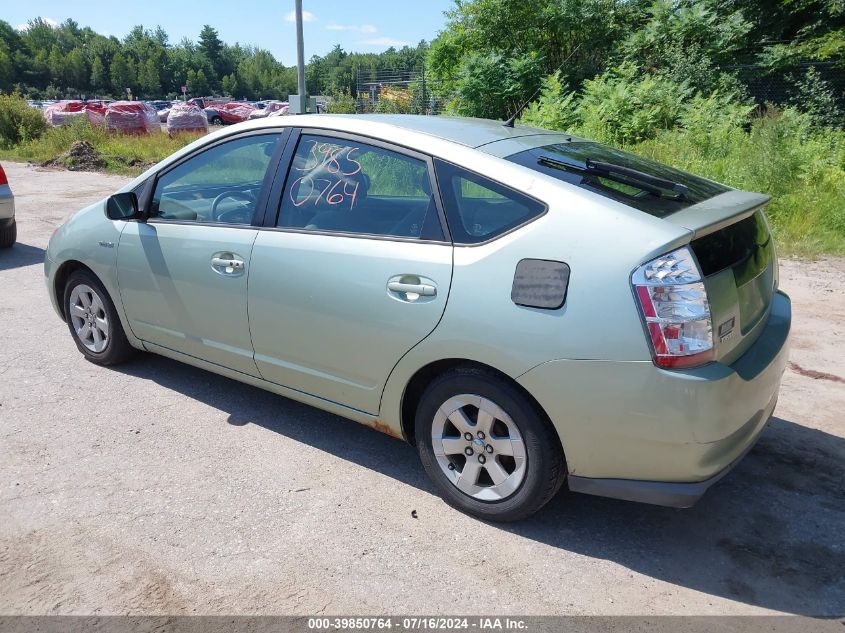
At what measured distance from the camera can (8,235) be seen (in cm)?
875

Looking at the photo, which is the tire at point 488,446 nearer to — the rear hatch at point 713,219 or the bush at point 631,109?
the rear hatch at point 713,219

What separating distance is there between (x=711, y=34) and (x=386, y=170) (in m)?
15.8

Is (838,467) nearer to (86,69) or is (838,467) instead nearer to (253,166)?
(253,166)

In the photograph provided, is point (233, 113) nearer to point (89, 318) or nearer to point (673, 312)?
point (89, 318)

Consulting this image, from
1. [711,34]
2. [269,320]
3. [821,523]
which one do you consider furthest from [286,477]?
[711,34]

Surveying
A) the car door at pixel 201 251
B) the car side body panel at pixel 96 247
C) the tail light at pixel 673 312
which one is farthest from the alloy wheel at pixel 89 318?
the tail light at pixel 673 312

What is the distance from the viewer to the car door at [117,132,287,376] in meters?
3.81

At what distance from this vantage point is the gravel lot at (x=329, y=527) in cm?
272

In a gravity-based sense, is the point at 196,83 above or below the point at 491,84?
below

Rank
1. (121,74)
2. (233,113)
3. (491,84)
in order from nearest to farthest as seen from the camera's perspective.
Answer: (491,84) < (233,113) < (121,74)

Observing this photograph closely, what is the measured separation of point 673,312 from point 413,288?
1.10m

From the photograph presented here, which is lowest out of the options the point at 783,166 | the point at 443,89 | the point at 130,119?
the point at 130,119

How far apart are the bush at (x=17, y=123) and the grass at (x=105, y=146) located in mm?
610

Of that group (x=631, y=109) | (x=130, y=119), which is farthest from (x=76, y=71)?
(x=631, y=109)
